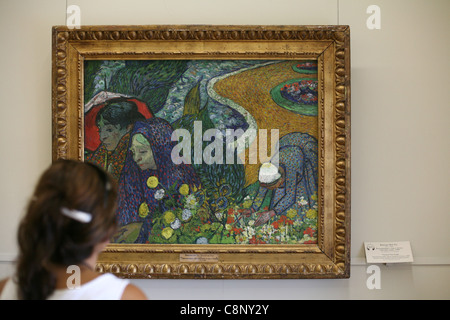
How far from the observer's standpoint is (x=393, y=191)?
203 cm

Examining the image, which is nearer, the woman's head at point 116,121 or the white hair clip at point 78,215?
the white hair clip at point 78,215

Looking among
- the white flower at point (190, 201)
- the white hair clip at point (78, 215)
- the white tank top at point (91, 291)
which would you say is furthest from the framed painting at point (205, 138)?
the white hair clip at point (78, 215)

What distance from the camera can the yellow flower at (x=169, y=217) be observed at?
1983mm

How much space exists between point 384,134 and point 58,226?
1630 millimetres

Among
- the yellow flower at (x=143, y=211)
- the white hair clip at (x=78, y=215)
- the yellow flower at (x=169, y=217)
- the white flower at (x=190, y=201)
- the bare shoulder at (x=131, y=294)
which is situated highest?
the white hair clip at (x=78, y=215)

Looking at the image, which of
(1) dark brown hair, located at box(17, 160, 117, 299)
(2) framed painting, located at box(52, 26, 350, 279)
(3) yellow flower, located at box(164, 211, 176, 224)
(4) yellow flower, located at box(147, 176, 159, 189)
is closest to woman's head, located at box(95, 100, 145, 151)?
(2) framed painting, located at box(52, 26, 350, 279)

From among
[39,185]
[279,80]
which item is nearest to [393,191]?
[279,80]

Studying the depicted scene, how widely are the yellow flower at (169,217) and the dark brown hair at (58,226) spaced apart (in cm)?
90

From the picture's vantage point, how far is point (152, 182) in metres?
1.99

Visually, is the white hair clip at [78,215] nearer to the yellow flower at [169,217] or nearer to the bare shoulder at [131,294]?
the bare shoulder at [131,294]

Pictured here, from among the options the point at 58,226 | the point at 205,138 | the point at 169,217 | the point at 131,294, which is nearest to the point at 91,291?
the point at 131,294

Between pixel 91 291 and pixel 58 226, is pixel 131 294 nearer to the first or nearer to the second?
pixel 91 291

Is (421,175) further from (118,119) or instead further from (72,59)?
(72,59)

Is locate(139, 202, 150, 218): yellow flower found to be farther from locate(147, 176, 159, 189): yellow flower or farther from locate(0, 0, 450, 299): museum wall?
locate(0, 0, 450, 299): museum wall
